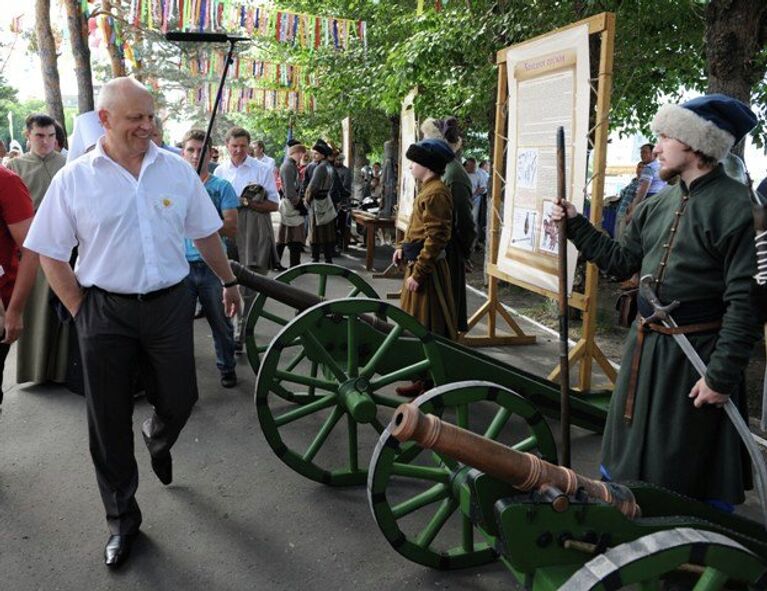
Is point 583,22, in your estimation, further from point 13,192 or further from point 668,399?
point 13,192

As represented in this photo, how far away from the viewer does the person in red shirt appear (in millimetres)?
3145

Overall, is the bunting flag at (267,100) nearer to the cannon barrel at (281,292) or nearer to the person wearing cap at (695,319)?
the cannon barrel at (281,292)

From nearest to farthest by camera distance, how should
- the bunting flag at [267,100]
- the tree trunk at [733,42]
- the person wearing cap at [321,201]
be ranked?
the tree trunk at [733,42] < the person wearing cap at [321,201] < the bunting flag at [267,100]

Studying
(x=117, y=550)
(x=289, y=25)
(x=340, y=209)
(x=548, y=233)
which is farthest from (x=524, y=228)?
(x=289, y=25)

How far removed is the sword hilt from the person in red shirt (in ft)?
8.58

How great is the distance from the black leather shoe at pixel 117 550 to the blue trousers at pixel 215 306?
7.24 ft

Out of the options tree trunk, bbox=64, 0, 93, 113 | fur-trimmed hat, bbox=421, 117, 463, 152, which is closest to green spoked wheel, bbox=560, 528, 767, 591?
fur-trimmed hat, bbox=421, 117, 463, 152

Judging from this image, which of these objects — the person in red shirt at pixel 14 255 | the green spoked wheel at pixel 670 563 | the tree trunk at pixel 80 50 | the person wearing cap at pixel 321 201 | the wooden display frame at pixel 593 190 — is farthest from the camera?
the tree trunk at pixel 80 50

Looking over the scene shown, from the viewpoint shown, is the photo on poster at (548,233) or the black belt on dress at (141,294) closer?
the black belt on dress at (141,294)

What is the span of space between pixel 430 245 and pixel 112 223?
2419mm

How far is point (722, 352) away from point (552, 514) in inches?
35.5

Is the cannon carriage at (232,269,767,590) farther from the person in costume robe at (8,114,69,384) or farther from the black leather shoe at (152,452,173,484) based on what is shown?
the person in costume robe at (8,114,69,384)

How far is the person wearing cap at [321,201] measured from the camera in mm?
10500

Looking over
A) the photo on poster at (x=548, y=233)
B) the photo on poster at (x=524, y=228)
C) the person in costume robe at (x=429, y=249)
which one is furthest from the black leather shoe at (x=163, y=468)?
the photo on poster at (x=524, y=228)
